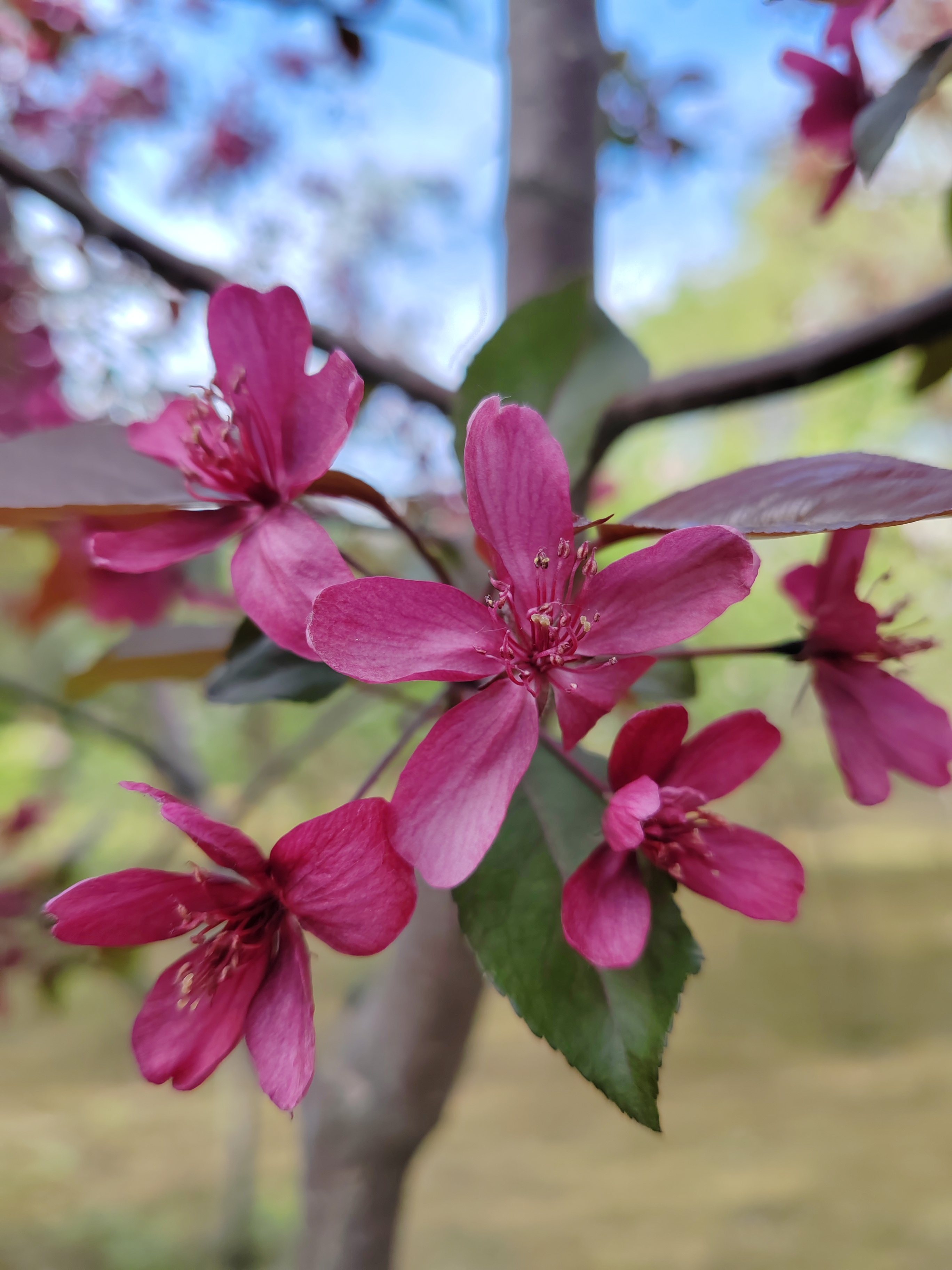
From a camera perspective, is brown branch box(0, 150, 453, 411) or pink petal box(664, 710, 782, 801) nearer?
pink petal box(664, 710, 782, 801)

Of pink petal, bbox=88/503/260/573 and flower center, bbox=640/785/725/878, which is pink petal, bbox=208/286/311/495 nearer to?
pink petal, bbox=88/503/260/573

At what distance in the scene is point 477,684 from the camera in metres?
0.28

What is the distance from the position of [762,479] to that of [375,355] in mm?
343

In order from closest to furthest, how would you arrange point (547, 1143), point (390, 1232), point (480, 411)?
point (480, 411)
point (390, 1232)
point (547, 1143)

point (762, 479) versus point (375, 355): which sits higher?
point (762, 479)

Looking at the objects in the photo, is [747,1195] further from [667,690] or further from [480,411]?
[480,411]

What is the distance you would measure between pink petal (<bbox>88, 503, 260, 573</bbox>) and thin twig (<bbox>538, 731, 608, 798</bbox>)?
0.40 ft

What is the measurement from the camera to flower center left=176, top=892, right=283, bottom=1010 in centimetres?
24

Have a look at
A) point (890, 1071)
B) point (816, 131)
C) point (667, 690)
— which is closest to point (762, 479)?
point (667, 690)

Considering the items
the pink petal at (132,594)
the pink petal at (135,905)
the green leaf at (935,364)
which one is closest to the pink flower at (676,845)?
the pink petal at (135,905)

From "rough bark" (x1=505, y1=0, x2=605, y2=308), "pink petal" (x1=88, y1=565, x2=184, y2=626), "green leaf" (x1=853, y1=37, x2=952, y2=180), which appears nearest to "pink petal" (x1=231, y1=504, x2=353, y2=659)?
"green leaf" (x1=853, y1=37, x2=952, y2=180)

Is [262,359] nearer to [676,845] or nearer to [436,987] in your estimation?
[676,845]

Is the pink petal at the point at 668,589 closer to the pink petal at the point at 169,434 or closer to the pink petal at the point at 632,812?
the pink petal at the point at 632,812

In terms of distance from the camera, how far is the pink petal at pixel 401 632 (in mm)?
202
